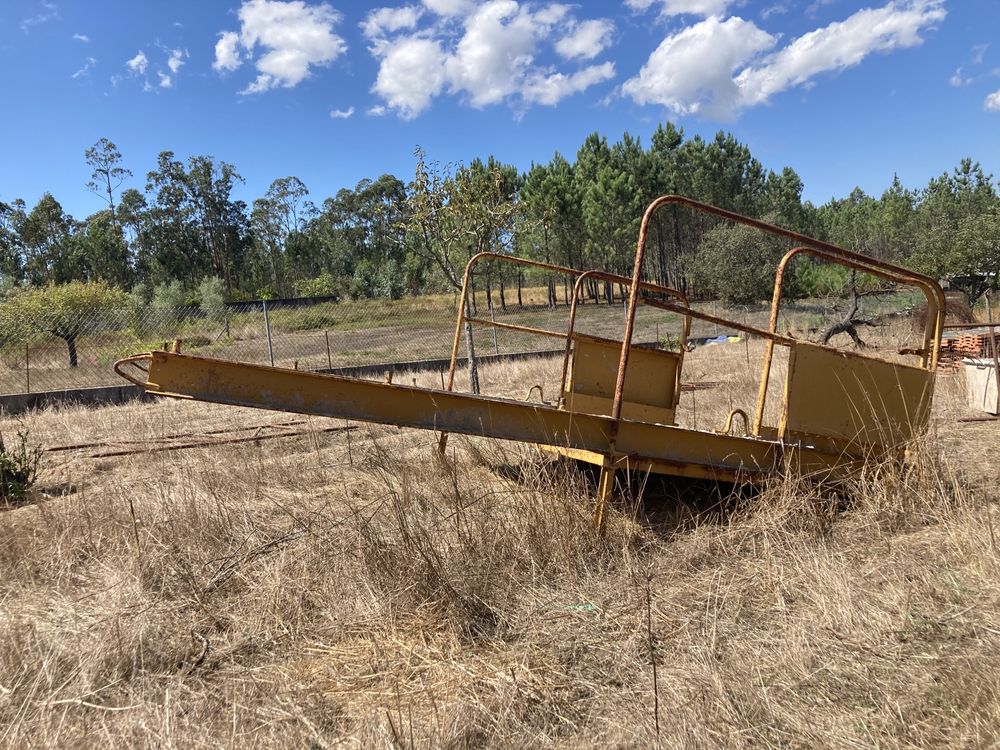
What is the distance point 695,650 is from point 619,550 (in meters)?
0.99

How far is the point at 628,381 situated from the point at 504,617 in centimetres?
285

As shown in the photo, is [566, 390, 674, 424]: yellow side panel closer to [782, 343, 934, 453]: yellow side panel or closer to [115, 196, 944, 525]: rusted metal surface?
[115, 196, 944, 525]: rusted metal surface

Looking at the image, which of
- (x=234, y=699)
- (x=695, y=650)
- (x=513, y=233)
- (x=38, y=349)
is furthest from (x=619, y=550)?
(x=38, y=349)

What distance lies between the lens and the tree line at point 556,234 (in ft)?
122

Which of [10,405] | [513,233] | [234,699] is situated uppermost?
[513,233]

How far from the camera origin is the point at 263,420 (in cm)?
862

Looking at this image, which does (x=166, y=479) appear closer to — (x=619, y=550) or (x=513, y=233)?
(x=619, y=550)

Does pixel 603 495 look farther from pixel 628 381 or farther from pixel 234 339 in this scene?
pixel 234 339

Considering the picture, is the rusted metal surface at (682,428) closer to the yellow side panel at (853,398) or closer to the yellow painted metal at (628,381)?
the yellow side panel at (853,398)

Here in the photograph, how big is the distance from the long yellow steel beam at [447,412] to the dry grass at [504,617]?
30cm

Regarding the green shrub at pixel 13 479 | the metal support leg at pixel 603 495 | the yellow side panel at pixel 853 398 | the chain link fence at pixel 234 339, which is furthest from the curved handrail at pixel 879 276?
the chain link fence at pixel 234 339

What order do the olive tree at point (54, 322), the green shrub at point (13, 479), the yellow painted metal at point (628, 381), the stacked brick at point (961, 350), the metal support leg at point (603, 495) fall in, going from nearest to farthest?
1. the metal support leg at point (603, 495)
2. the green shrub at point (13, 479)
3. the yellow painted metal at point (628, 381)
4. the stacked brick at point (961, 350)
5. the olive tree at point (54, 322)

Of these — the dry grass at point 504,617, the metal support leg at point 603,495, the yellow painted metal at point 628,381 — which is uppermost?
the yellow painted metal at point 628,381

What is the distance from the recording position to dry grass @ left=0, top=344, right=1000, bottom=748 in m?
2.01
